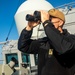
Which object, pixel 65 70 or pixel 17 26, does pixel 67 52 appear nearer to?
pixel 65 70

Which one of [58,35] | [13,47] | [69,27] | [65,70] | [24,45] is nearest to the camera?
[58,35]

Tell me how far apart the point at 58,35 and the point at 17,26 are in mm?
8778

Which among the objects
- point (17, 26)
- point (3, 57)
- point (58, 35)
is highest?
point (58, 35)

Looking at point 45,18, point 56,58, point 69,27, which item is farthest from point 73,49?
point 69,27

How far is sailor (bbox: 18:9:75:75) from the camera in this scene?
2.65 metres

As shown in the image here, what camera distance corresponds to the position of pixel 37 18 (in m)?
2.88

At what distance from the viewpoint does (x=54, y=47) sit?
267 cm

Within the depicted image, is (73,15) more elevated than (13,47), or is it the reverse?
(73,15)

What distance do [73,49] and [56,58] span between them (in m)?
0.26

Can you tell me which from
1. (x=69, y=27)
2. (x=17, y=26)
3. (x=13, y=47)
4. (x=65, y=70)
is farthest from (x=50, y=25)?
(x=13, y=47)

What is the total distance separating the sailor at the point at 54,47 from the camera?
8.68ft

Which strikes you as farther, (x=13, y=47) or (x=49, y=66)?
(x=13, y=47)

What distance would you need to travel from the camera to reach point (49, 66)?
113 inches

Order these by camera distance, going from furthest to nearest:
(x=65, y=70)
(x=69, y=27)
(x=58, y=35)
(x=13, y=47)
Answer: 1. (x=13, y=47)
2. (x=69, y=27)
3. (x=65, y=70)
4. (x=58, y=35)
